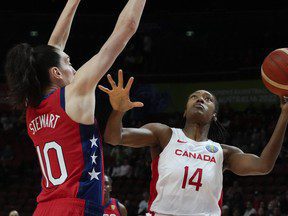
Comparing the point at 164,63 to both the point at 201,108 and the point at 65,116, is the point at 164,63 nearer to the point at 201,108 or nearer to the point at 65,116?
the point at 201,108

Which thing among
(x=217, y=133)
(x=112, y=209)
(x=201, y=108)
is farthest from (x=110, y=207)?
(x=201, y=108)

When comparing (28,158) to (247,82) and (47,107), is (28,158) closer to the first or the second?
(247,82)

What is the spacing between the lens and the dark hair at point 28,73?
9.82ft

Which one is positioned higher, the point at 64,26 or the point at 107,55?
the point at 107,55

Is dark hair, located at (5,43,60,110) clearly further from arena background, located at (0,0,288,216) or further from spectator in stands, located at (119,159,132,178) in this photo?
spectator in stands, located at (119,159,132,178)

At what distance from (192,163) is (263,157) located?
527 millimetres

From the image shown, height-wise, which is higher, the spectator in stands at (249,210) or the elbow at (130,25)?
the elbow at (130,25)

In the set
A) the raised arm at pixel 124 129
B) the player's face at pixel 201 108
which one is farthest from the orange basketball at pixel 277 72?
the raised arm at pixel 124 129

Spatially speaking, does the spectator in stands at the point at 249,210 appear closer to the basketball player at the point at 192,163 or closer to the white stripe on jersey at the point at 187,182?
the basketball player at the point at 192,163

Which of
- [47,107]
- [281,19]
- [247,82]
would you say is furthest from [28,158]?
[47,107]

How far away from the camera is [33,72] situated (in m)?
3.01

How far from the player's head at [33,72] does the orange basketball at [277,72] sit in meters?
2.08

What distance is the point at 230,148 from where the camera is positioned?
15.6 feet

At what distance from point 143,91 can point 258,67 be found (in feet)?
11.7
